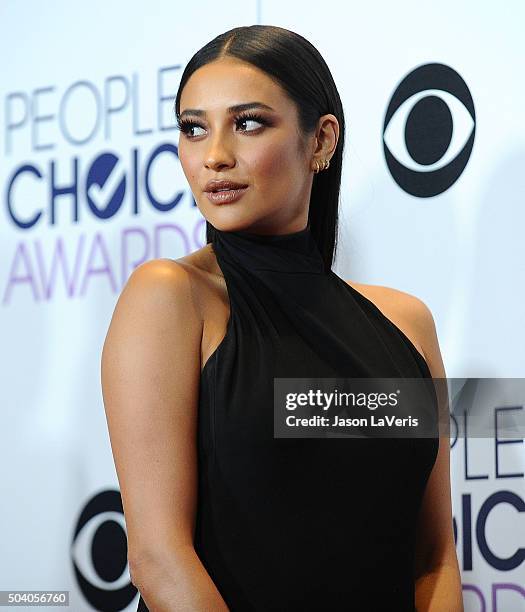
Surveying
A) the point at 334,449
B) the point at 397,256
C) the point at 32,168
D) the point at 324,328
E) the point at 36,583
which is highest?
the point at 32,168

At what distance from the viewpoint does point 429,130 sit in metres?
2.09

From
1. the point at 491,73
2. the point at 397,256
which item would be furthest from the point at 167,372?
the point at 491,73

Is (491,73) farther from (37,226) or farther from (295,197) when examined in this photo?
(37,226)

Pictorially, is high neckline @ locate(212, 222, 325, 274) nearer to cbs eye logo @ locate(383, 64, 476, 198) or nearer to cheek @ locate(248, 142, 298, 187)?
cheek @ locate(248, 142, 298, 187)

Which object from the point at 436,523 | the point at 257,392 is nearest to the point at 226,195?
the point at 257,392

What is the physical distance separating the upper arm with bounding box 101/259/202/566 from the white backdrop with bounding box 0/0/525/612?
79 cm

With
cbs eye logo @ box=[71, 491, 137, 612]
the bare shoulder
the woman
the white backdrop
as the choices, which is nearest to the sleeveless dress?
the woman

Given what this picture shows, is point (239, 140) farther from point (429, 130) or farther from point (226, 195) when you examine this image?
point (429, 130)

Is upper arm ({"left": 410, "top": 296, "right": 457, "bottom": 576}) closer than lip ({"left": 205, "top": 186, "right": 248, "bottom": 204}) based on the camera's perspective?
No

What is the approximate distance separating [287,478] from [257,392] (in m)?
0.11

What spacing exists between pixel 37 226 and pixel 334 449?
4.08 feet

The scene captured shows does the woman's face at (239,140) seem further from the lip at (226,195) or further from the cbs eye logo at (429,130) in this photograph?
the cbs eye logo at (429,130)

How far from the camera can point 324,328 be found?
5.01 feet

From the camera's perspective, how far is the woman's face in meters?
1.48
